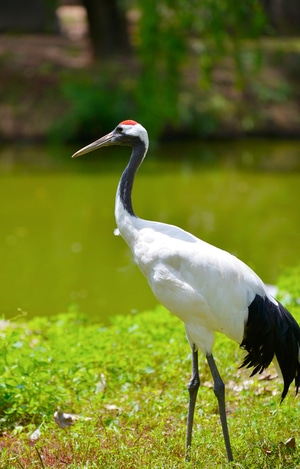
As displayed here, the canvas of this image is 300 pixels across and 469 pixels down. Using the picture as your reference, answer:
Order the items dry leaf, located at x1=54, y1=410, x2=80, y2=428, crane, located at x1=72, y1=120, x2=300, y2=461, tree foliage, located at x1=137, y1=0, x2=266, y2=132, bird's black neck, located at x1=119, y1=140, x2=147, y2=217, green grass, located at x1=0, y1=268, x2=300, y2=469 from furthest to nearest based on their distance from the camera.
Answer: tree foliage, located at x1=137, y1=0, x2=266, y2=132 < dry leaf, located at x1=54, y1=410, x2=80, y2=428 < bird's black neck, located at x1=119, y1=140, x2=147, y2=217 < crane, located at x1=72, y1=120, x2=300, y2=461 < green grass, located at x1=0, y1=268, x2=300, y2=469

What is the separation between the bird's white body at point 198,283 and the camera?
450 centimetres

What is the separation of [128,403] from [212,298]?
3.81 feet

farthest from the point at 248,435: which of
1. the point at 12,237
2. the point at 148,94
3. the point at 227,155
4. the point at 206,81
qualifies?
the point at 227,155

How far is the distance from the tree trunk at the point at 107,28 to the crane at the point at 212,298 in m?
16.1

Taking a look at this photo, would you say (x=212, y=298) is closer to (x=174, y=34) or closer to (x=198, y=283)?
(x=198, y=283)

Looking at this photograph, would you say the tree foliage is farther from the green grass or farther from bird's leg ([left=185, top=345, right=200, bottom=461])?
bird's leg ([left=185, top=345, right=200, bottom=461])

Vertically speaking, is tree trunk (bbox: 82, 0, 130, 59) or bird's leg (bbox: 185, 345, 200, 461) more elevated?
bird's leg (bbox: 185, 345, 200, 461)

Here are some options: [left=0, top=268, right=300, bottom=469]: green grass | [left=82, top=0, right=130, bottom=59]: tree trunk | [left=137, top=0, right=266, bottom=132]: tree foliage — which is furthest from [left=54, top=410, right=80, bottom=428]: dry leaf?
[left=82, top=0, right=130, bottom=59]: tree trunk

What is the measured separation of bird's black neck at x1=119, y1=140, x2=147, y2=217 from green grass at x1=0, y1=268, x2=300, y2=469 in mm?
1241

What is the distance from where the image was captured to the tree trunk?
19.9 m

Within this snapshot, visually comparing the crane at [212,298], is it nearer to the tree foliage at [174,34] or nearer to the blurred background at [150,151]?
the blurred background at [150,151]

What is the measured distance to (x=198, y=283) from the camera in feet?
14.8

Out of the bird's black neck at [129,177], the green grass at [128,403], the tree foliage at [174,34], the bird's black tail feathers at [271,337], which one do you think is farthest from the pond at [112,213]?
the bird's black tail feathers at [271,337]

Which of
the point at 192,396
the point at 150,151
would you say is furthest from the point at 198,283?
the point at 150,151
